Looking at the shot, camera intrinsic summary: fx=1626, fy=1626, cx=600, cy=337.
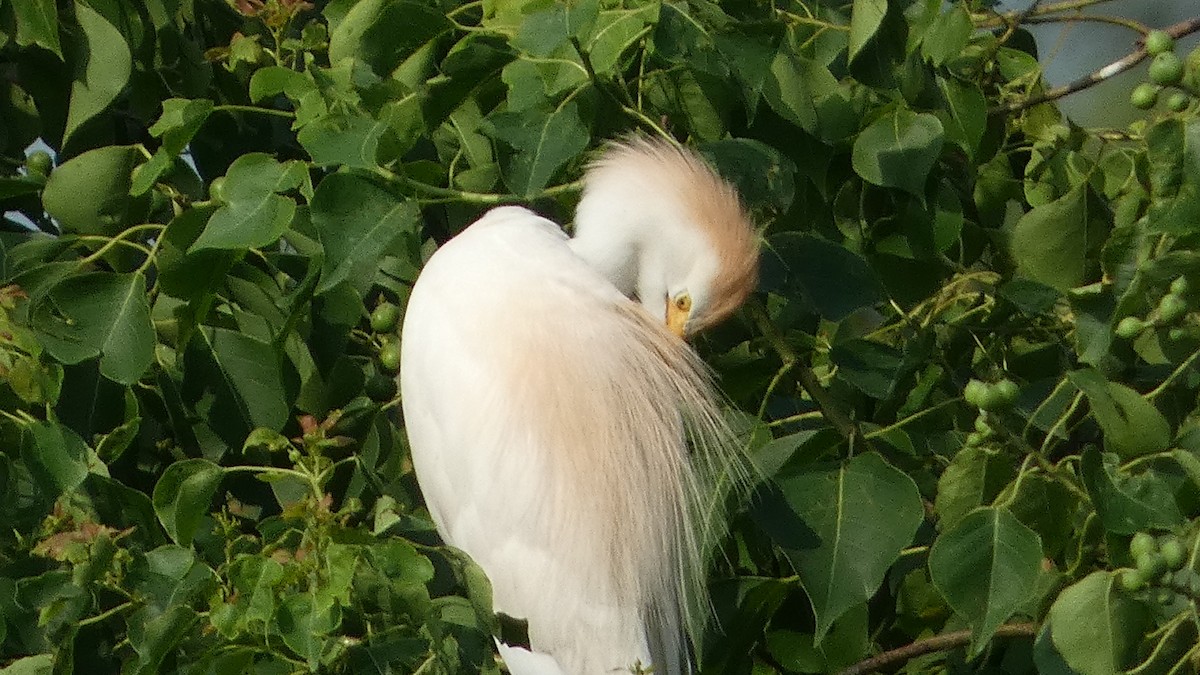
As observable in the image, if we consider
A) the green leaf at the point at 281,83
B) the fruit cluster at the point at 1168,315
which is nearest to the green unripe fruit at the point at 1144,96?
the fruit cluster at the point at 1168,315

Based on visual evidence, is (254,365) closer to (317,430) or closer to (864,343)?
(317,430)

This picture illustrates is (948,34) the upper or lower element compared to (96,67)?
upper

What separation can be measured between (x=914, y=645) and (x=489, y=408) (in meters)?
0.65

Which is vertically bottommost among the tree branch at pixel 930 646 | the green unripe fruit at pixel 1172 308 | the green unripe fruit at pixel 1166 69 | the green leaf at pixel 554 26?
the tree branch at pixel 930 646

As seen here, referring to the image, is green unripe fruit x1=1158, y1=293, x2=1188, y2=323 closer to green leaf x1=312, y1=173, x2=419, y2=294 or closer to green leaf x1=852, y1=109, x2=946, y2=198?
green leaf x1=852, y1=109, x2=946, y2=198

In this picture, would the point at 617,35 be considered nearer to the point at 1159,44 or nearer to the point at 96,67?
the point at 1159,44

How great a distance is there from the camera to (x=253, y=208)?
1.81 metres

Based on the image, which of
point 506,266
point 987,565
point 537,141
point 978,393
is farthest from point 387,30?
point 987,565

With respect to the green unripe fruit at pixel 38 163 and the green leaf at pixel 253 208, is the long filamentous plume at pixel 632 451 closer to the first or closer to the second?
the green leaf at pixel 253 208

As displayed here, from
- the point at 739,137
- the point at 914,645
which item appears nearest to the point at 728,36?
the point at 739,137

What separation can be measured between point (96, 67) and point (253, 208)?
48 cm

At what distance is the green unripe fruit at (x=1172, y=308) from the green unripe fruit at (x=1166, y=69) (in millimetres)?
225

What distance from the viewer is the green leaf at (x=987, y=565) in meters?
1.65

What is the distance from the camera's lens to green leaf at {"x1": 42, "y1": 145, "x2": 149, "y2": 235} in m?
2.01
